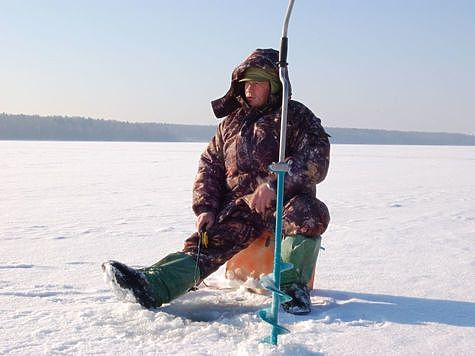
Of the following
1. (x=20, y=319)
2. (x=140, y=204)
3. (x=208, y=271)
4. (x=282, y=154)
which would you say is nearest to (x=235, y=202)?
(x=208, y=271)

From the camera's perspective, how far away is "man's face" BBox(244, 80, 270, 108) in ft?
9.01

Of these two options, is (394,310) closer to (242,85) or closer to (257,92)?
(257,92)

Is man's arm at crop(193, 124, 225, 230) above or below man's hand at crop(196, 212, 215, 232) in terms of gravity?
above

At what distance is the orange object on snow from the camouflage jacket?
4.4 inches

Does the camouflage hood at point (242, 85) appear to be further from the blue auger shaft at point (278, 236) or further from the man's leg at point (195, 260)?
the blue auger shaft at point (278, 236)

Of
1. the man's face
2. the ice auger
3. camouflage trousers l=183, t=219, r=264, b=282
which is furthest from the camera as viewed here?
the man's face

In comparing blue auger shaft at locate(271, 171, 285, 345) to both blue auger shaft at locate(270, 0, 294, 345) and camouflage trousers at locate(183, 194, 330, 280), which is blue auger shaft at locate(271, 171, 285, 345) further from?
camouflage trousers at locate(183, 194, 330, 280)

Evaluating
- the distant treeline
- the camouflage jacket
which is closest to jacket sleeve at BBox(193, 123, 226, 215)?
the camouflage jacket

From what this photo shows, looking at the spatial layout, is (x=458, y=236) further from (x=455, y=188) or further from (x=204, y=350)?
(x=455, y=188)

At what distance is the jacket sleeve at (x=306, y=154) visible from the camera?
255 centimetres

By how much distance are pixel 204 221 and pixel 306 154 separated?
0.59 metres

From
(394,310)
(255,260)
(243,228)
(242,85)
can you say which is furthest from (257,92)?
(394,310)

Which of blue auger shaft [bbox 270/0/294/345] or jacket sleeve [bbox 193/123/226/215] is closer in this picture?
blue auger shaft [bbox 270/0/294/345]

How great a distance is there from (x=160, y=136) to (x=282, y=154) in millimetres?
102763
